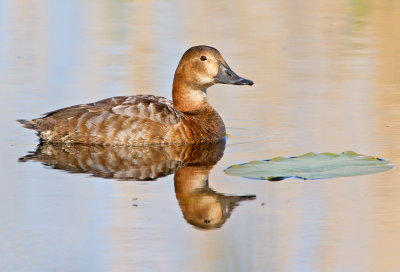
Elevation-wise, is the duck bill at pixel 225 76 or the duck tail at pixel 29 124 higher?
the duck bill at pixel 225 76

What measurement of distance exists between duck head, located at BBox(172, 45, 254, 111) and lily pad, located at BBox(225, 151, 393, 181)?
7.50 ft

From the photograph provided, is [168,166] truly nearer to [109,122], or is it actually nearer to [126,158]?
[126,158]

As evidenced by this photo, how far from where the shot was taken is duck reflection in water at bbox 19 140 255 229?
6.85 metres

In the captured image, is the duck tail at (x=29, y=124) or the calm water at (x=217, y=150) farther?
the duck tail at (x=29, y=124)

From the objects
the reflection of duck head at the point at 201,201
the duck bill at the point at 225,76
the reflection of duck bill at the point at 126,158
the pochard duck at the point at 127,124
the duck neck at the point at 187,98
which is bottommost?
the reflection of duck head at the point at 201,201

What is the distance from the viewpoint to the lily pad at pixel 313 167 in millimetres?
7559

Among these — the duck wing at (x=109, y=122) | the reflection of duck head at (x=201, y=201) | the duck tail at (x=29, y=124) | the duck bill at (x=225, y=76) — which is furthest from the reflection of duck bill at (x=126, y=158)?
the duck bill at (x=225, y=76)

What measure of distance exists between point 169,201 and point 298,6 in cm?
1254

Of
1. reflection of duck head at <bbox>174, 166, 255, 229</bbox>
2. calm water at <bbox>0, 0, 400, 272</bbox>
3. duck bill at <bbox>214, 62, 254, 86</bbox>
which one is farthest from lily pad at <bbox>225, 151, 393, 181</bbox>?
duck bill at <bbox>214, 62, 254, 86</bbox>

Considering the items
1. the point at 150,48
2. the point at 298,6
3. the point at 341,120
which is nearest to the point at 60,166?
the point at 341,120

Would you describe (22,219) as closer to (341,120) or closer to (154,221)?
(154,221)

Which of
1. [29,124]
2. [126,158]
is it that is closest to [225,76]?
[126,158]

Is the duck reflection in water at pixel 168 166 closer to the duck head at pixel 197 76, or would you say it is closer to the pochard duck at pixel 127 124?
the pochard duck at pixel 127 124

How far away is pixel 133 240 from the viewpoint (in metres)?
6.00
